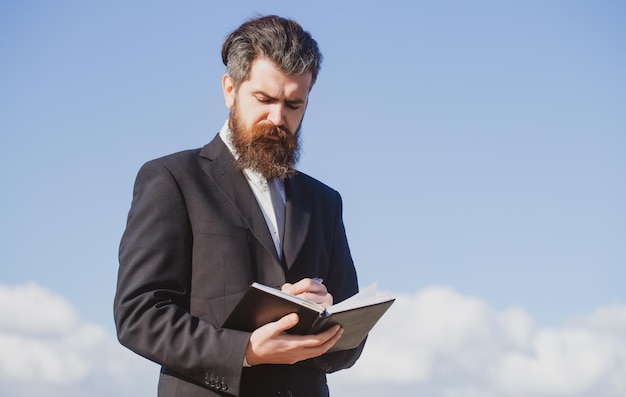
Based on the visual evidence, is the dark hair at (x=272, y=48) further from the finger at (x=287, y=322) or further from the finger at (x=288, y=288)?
the finger at (x=287, y=322)

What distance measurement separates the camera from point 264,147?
4.65 metres

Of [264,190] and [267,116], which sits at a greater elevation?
[267,116]

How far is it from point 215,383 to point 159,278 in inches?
22.2

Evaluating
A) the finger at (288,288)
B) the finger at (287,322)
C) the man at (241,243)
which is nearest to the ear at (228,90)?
the man at (241,243)

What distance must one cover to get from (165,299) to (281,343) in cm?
64

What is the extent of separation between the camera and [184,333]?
3926 mm

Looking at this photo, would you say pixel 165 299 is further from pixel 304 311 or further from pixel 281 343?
pixel 304 311

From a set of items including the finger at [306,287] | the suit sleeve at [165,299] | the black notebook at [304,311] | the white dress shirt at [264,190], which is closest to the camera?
the black notebook at [304,311]

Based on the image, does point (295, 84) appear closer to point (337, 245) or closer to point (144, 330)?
point (337, 245)

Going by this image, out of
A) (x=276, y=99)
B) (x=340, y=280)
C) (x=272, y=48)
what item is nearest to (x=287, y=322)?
(x=340, y=280)

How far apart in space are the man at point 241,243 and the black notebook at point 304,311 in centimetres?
6

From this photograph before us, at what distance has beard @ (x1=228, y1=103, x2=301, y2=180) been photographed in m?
4.65

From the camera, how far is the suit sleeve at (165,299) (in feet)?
12.8

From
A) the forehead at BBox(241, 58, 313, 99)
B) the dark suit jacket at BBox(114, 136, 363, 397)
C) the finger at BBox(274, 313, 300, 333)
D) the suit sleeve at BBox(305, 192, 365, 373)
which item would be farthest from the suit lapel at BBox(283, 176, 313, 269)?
the finger at BBox(274, 313, 300, 333)
